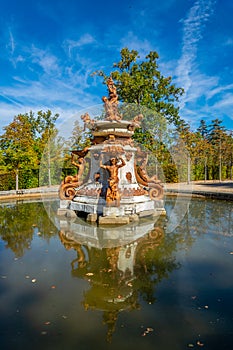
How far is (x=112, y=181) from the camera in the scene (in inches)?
330

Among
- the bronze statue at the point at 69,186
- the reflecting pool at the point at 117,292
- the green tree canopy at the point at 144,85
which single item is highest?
the green tree canopy at the point at 144,85

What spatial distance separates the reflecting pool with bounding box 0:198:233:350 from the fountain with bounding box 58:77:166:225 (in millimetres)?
2003

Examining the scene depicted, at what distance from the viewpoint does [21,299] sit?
3564mm

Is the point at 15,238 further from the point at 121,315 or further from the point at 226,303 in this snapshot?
the point at 226,303

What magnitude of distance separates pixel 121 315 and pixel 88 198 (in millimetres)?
6312

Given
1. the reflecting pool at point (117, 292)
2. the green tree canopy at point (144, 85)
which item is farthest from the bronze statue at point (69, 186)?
the green tree canopy at point (144, 85)

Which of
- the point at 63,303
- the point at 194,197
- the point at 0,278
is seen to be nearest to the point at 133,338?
the point at 63,303

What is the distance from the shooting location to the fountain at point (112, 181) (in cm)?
857

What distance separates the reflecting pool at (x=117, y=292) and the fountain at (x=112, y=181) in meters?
2.00

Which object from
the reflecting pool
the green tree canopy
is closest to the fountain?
the reflecting pool

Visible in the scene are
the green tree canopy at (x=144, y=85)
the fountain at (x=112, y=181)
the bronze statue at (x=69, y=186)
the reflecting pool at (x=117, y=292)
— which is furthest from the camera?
the green tree canopy at (x=144, y=85)

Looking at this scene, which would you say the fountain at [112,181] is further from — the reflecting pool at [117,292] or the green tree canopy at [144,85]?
the green tree canopy at [144,85]

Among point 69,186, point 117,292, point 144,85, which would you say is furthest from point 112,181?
point 144,85

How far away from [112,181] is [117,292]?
4872 millimetres
